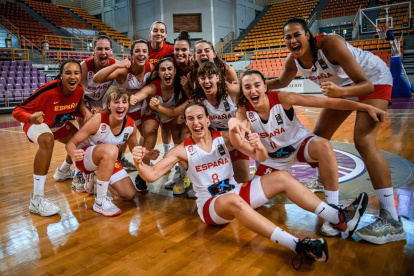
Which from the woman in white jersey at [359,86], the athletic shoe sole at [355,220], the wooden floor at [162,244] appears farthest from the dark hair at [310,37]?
the wooden floor at [162,244]

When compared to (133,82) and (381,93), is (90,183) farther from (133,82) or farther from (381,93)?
(381,93)

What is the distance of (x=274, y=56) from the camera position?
1875 centimetres

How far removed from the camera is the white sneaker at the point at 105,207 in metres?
3.04

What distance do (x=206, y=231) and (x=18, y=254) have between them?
1.45m

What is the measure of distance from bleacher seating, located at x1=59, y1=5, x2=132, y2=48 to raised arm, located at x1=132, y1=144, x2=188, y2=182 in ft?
66.4

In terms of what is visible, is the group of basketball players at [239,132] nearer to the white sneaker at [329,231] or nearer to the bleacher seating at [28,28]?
the white sneaker at [329,231]

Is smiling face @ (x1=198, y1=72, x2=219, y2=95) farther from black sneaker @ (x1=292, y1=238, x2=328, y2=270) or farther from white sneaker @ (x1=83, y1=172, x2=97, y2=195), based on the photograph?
black sneaker @ (x1=292, y1=238, x2=328, y2=270)

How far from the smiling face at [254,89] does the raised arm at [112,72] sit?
1653 millimetres

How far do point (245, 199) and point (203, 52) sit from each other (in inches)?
73.1

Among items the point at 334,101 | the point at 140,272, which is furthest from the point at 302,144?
the point at 140,272

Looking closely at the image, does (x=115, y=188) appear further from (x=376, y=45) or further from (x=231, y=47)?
(x=231, y=47)

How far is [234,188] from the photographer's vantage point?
106 inches

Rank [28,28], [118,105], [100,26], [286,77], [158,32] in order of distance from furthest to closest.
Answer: [100,26]
[28,28]
[158,32]
[286,77]
[118,105]

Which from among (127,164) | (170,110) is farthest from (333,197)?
(127,164)
